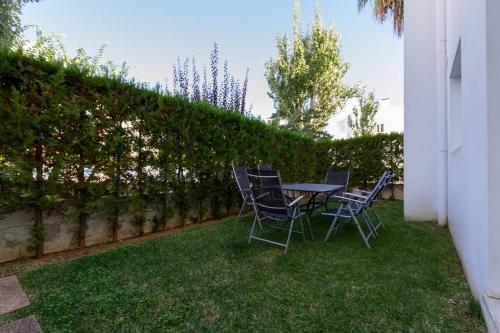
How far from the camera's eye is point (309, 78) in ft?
44.4

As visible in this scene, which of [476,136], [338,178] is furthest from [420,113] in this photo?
[476,136]

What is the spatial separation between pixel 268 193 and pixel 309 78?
11504 millimetres

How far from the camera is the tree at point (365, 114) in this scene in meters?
14.4

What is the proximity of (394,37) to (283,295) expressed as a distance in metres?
10.1

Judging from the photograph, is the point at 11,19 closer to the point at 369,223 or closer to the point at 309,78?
the point at 309,78

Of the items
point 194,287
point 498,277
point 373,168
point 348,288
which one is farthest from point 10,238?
point 373,168

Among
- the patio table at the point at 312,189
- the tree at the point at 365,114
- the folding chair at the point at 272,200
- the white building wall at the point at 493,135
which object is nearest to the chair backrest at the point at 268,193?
the folding chair at the point at 272,200

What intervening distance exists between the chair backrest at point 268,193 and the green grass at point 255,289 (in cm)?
50

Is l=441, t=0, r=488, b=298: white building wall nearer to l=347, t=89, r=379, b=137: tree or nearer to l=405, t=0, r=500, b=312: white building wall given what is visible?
l=405, t=0, r=500, b=312: white building wall

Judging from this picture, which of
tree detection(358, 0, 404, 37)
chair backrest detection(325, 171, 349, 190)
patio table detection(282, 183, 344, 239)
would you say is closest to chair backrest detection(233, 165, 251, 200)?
patio table detection(282, 183, 344, 239)

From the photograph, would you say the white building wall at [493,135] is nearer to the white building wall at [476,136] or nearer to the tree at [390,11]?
the white building wall at [476,136]

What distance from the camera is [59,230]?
3152 millimetres

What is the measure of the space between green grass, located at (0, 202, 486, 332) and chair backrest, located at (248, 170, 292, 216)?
1.63ft

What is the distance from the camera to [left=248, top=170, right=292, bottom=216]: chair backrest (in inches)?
130
